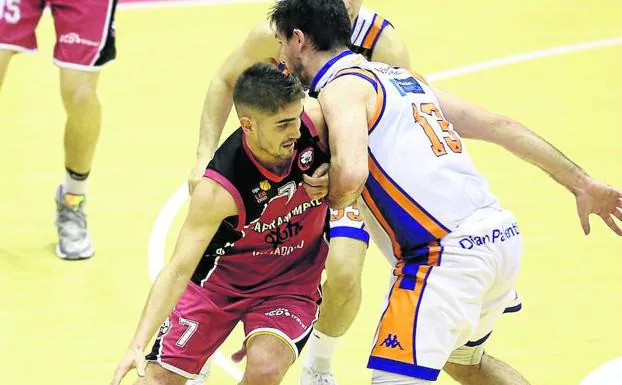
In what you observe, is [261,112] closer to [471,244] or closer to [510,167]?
[471,244]

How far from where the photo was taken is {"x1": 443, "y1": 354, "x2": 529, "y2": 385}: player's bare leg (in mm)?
5359

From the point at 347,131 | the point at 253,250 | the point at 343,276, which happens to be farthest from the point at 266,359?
the point at 347,131

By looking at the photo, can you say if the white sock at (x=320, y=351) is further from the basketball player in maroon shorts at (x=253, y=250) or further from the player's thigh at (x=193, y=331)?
the player's thigh at (x=193, y=331)

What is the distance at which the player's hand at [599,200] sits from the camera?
507cm

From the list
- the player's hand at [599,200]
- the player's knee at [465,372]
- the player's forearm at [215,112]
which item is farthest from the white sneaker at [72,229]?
the player's hand at [599,200]

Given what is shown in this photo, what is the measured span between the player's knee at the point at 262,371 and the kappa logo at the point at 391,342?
25.6 inches

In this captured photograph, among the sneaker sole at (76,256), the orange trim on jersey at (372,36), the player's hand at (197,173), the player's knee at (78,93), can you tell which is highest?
the orange trim on jersey at (372,36)

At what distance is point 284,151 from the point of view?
186 inches

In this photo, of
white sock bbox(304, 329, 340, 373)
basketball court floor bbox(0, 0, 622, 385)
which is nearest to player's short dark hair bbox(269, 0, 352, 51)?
white sock bbox(304, 329, 340, 373)

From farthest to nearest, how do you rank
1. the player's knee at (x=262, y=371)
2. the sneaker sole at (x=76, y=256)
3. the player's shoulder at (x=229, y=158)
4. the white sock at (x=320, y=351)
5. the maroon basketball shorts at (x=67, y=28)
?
the sneaker sole at (x=76, y=256), the maroon basketball shorts at (x=67, y=28), the white sock at (x=320, y=351), the player's knee at (x=262, y=371), the player's shoulder at (x=229, y=158)

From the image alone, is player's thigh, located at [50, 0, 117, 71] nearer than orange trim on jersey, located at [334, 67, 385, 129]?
No

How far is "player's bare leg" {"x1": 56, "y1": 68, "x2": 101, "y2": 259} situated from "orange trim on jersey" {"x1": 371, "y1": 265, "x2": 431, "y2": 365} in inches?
121

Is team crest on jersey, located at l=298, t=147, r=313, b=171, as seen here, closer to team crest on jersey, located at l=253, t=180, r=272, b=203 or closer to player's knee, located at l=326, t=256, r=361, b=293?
team crest on jersey, located at l=253, t=180, r=272, b=203

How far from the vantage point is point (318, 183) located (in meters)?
4.72
